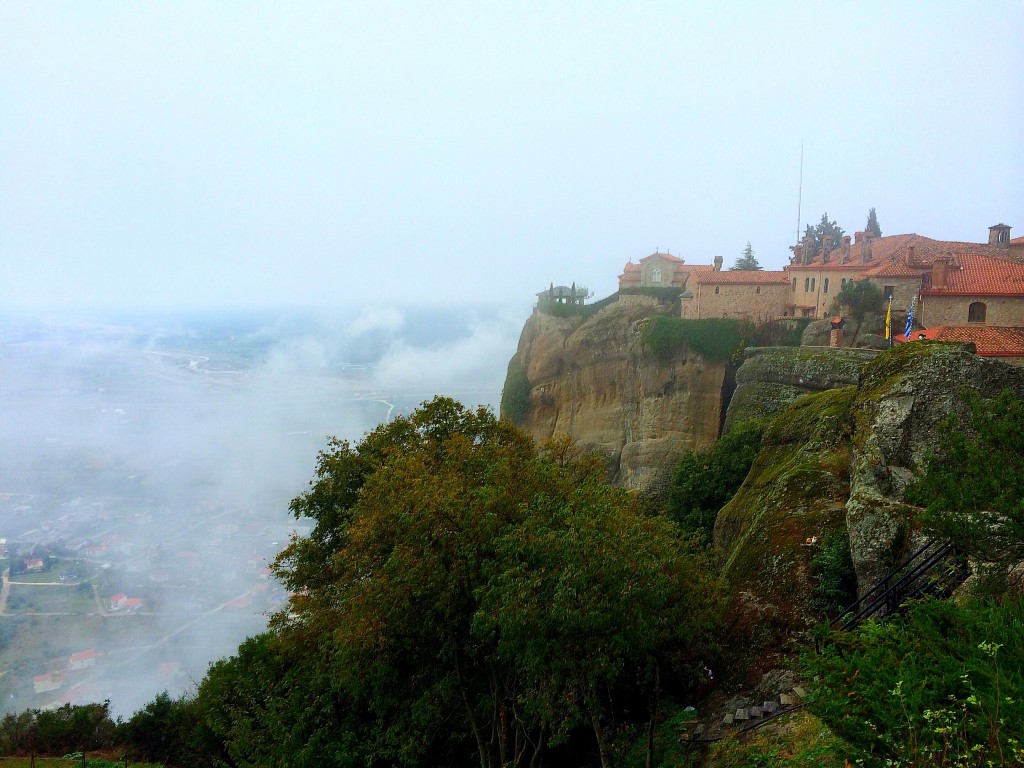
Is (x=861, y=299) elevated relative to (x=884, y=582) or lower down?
elevated

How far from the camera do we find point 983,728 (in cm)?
736

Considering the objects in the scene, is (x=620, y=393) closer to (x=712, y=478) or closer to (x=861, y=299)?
(x=861, y=299)

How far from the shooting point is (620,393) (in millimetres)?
53094

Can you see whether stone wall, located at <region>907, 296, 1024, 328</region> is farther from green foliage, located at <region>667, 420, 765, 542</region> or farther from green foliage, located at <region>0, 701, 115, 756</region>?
green foliage, located at <region>0, 701, 115, 756</region>

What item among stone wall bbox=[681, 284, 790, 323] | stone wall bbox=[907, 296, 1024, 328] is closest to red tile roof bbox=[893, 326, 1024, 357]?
stone wall bbox=[907, 296, 1024, 328]

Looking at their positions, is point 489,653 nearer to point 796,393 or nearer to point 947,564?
point 947,564

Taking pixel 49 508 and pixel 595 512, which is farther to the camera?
pixel 49 508

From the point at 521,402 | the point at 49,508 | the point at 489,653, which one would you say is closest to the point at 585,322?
the point at 521,402

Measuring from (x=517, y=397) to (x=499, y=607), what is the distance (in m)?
48.6

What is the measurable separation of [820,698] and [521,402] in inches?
2062

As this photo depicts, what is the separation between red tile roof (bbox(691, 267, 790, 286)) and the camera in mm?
51781

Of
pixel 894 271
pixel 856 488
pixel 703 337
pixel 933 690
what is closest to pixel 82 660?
pixel 703 337

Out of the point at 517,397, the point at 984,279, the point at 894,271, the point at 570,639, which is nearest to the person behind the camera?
the point at 570,639

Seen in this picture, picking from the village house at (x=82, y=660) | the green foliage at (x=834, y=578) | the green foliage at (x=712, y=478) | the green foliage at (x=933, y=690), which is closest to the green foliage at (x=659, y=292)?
the green foliage at (x=712, y=478)
